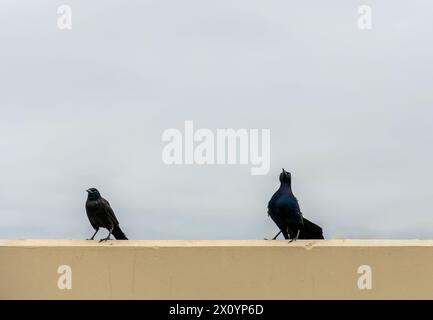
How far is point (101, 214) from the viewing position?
5973 mm

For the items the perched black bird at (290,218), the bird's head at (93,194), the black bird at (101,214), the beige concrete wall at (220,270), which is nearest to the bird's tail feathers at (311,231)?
the perched black bird at (290,218)

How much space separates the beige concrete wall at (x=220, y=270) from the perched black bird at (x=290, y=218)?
0.34 metres

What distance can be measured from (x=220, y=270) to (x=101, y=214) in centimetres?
139

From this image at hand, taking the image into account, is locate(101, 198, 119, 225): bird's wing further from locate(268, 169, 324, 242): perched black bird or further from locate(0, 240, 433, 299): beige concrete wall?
locate(268, 169, 324, 242): perched black bird

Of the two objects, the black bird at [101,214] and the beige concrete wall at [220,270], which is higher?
the black bird at [101,214]

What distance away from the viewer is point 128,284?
5.09 meters

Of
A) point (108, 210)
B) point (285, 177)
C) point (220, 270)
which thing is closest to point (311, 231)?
point (285, 177)

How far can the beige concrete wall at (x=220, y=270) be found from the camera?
4996mm

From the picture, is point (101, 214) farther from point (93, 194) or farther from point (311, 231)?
point (311, 231)

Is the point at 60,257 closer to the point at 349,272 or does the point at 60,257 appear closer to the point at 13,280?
the point at 13,280

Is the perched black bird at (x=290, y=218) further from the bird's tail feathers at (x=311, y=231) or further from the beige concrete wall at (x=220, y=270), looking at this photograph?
the beige concrete wall at (x=220, y=270)
